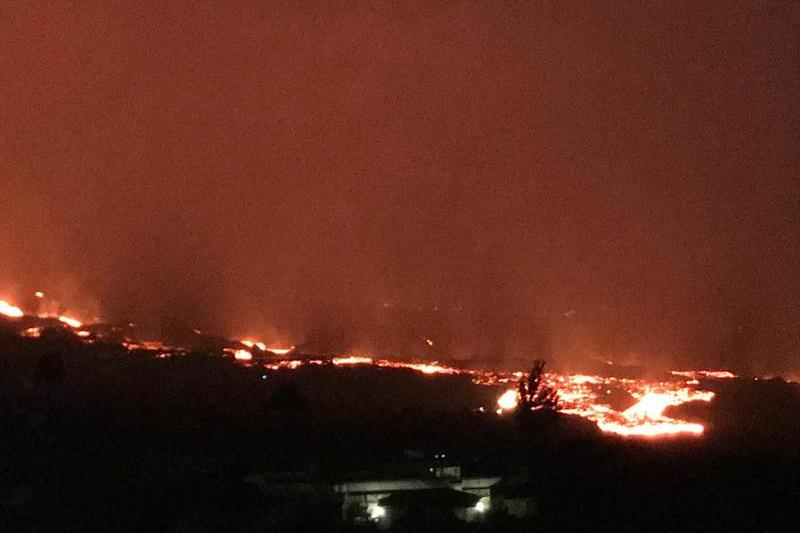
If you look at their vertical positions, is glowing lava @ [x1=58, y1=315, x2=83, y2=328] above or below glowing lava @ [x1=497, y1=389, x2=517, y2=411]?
above

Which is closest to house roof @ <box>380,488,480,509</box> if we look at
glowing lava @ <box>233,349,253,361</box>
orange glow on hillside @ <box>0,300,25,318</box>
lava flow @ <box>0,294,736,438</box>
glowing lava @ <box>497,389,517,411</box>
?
lava flow @ <box>0,294,736,438</box>

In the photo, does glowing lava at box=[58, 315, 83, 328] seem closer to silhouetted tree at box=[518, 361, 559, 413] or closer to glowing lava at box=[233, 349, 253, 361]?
glowing lava at box=[233, 349, 253, 361]

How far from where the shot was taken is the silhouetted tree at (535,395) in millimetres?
29677

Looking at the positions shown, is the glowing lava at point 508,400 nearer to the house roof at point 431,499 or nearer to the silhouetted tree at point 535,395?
the silhouetted tree at point 535,395

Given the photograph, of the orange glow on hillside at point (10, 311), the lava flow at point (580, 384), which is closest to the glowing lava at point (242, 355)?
the lava flow at point (580, 384)

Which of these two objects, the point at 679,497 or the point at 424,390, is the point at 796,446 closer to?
the point at 679,497

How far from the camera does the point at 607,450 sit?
24.8 metres

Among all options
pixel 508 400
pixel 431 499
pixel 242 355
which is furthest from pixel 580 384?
pixel 431 499

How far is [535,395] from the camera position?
30.3 metres

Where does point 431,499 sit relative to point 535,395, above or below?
below

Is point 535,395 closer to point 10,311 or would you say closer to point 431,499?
point 431,499

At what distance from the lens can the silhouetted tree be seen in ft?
97.4

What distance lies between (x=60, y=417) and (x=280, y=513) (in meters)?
8.08

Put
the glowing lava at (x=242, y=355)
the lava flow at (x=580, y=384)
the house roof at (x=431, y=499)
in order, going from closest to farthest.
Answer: the house roof at (x=431, y=499) → the lava flow at (x=580, y=384) → the glowing lava at (x=242, y=355)
